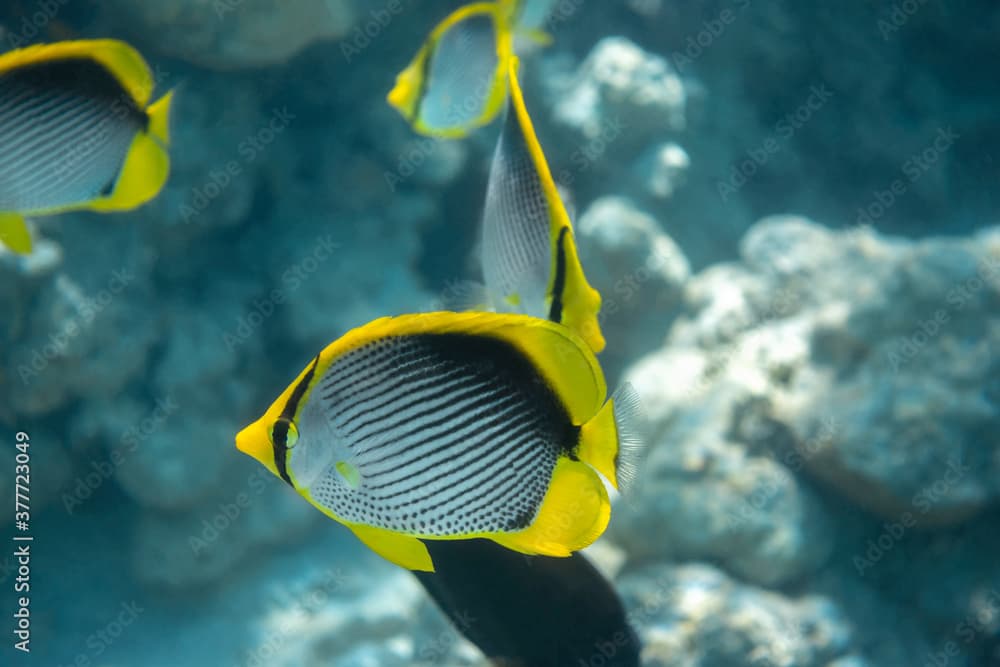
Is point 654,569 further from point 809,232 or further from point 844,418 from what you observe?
point 809,232

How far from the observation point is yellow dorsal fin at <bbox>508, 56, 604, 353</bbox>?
1.26 metres

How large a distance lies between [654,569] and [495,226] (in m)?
3.52

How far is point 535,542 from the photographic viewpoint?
3.30 ft

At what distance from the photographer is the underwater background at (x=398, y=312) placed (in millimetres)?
4273

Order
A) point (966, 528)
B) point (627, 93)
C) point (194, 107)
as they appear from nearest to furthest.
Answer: point (966, 528)
point (194, 107)
point (627, 93)

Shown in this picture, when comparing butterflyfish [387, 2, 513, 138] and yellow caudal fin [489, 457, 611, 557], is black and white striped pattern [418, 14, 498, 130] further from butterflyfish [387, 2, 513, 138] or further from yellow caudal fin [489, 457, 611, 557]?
yellow caudal fin [489, 457, 611, 557]

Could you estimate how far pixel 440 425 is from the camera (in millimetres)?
1031

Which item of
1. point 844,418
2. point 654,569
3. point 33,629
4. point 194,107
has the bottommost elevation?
point 33,629

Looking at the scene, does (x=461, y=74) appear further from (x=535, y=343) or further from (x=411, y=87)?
(x=535, y=343)

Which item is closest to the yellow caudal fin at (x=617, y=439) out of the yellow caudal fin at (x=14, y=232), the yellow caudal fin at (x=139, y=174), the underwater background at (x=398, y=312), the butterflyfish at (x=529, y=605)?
the butterflyfish at (x=529, y=605)

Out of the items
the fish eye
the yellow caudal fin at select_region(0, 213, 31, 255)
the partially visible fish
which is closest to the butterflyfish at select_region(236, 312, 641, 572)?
the fish eye

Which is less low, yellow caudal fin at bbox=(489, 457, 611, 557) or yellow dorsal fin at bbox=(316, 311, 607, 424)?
yellow dorsal fin at bbox=(316, 311, 607, 424)

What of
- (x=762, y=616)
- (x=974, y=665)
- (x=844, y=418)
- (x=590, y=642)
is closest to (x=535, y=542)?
(x=590, y=642)

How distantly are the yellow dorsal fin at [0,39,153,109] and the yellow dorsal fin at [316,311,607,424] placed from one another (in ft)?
3.71
